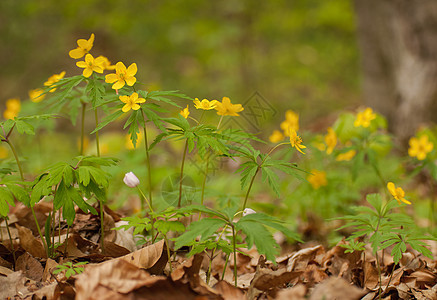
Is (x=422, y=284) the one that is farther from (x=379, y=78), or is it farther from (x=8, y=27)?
(x=8, y=27)

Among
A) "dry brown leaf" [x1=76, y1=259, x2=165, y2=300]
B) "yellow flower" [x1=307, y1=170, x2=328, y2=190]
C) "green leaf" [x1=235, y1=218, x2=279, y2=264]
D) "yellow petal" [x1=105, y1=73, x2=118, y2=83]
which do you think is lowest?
"yellow flower" [x1=307, y1=170, x2=328, y2=190]

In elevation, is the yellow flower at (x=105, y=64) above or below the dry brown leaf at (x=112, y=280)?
above

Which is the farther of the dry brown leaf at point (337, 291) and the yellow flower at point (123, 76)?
the yellow flower at point (123, 76)

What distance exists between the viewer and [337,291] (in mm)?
1079

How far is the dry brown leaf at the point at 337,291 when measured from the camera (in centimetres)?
104

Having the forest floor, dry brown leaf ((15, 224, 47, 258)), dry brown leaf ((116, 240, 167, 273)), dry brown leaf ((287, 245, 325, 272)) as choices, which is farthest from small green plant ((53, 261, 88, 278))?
dry brown leaf ((287, 245, 325, 272))

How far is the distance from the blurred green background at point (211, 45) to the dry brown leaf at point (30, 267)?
17.6 feet

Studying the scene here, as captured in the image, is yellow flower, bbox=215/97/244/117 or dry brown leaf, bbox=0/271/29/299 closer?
dry brown leaf, bbox=0/271/29/299

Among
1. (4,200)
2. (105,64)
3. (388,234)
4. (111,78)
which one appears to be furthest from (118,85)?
(388,234)

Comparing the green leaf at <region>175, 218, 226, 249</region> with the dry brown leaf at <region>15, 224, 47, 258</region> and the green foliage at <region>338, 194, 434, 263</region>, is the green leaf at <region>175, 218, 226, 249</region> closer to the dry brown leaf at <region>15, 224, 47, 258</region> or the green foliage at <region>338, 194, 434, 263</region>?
the green foliage at <region>338, 194, 434, 263</region>

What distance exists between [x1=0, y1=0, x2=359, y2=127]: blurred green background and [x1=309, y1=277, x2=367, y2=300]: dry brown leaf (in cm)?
591

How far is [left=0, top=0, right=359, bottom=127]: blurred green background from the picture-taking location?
666cm

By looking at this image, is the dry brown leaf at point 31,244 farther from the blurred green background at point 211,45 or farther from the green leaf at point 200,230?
the blurred green background at point 211,45

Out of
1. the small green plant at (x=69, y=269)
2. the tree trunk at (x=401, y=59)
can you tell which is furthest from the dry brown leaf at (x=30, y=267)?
the tree trunk at (x=401, y=59)
